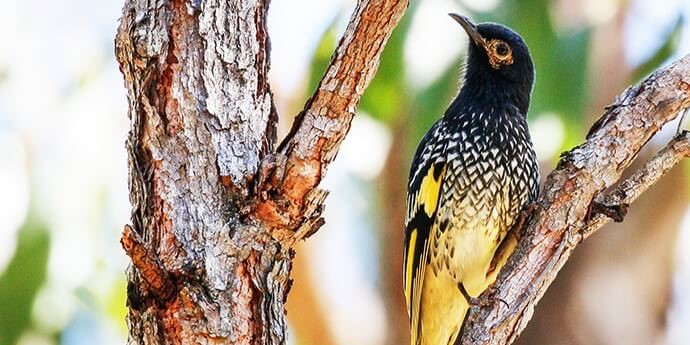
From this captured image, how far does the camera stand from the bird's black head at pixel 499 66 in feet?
13.9

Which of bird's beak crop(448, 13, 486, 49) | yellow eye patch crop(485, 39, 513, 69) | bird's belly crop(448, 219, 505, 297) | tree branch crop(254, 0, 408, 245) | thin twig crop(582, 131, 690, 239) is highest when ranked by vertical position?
bird's beak crop(448, 13, 486, 49)

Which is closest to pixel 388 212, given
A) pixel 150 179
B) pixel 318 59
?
pixel 318 59

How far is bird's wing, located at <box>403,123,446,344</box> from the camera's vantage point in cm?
402

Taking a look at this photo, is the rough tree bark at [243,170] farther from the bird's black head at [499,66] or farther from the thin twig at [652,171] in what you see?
the bird's black head at [499,66]

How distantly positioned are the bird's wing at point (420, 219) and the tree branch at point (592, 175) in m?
1.11

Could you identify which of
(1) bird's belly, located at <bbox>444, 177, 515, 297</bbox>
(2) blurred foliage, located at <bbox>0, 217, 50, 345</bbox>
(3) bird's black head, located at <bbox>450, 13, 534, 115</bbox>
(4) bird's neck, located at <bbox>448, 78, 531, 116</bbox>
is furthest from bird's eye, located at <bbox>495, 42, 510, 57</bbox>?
(2) blurred foliage, located at <bbox>0, 217, 50, 345</bbox>

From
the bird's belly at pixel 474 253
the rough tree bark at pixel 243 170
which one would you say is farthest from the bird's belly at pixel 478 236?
the rough tree bark at pixel 243 170

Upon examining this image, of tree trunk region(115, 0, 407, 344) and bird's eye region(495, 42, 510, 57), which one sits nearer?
tree trunk region(115, 0, 407, 344)

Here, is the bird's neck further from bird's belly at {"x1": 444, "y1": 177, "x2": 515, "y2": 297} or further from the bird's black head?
bird's belly at {"x1": 444, "y1": 177, "x2": 515, "y2": 297}

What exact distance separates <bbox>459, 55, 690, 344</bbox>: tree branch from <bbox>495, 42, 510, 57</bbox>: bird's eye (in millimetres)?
1359

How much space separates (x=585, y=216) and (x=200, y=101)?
1024mm

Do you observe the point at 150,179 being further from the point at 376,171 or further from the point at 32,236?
the point at 376,171

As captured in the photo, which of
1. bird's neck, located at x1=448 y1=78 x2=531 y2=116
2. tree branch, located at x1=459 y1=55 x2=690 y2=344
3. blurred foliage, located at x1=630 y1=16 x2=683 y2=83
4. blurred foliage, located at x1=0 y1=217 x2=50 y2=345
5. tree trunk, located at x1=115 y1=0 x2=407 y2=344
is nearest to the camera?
tree trunk, located at x1=115 y1=0 x2=407 y2=344

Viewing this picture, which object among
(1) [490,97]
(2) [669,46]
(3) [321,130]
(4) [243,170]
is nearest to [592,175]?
(3) [321,130]
